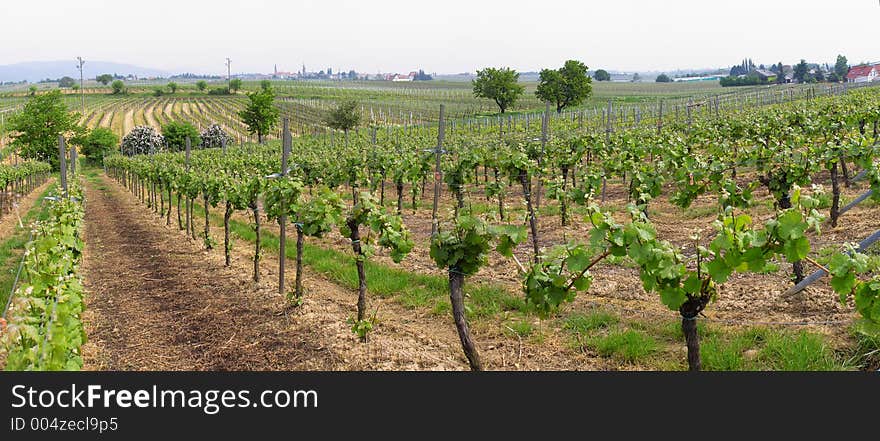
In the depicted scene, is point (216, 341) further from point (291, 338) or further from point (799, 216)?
point (799, 216)

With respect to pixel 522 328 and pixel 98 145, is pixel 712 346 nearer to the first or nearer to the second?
pixel 522 328

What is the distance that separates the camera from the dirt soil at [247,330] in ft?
22.1

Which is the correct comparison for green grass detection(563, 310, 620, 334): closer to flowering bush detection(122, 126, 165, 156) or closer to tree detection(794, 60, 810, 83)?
flowering bush detection(122, 126, 165, 156)

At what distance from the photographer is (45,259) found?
607 centimetres

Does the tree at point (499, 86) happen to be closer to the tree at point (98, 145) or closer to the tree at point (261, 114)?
the tree at point (261, 114)

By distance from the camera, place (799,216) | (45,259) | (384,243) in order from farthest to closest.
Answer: (384,243)
(45,259)
(799,216)

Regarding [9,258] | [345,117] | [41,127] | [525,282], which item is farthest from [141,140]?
[525,282]

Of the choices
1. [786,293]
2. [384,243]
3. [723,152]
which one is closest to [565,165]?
[723,152]

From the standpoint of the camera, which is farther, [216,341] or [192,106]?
[192,106]

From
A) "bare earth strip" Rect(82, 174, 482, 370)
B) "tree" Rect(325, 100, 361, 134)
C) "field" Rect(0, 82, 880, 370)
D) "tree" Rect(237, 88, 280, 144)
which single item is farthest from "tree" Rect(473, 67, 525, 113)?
"bare earth strip" Rect(82, 174, 482, 370)

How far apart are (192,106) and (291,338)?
267ft

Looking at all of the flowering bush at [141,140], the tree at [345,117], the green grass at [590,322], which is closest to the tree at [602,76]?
the tree at [345,117]

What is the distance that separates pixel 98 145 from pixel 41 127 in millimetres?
6917

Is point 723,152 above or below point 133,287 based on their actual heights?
above
